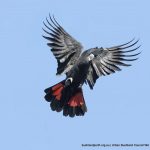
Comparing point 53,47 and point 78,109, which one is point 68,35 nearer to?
point 53,47

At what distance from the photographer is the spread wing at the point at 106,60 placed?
1673 centimetres

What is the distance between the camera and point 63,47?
1720 centimetres

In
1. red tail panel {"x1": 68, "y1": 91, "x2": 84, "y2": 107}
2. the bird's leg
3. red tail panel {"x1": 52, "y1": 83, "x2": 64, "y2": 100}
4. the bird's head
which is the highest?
the bird's head

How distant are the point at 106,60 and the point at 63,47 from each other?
1478mm

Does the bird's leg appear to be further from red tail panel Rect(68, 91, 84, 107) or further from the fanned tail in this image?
red tail panel Rect(68, 91, 84, 107)

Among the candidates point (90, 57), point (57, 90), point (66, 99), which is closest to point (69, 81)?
point (57, 90)

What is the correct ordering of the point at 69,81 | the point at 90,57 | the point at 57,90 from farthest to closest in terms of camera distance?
the point at 90,57 < the point at 57,90 < the point at 69,81

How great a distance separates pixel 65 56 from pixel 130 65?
6.92ft

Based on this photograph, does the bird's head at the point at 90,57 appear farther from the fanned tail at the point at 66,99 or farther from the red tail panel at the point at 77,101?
the red tail panel at the point at 77,101

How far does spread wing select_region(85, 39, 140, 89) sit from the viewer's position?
16.7m

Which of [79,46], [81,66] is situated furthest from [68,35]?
[81,66]

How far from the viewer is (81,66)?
16.2 meters

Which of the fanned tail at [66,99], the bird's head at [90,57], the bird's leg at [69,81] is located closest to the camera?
the bird's leg at [69,81]

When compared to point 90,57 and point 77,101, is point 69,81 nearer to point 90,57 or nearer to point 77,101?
point 77,101
